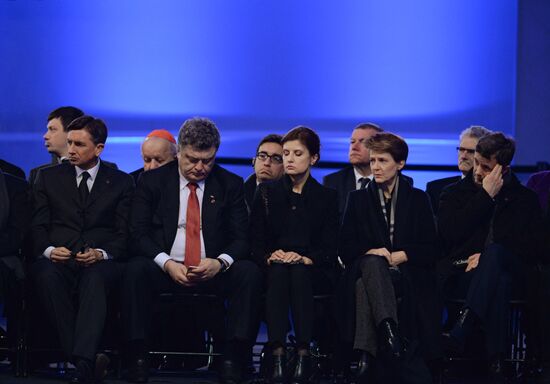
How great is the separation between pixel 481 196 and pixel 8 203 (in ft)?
8.31

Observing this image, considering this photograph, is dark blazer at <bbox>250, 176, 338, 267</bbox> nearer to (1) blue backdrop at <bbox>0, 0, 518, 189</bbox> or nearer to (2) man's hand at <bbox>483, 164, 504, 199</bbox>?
(2) man's hand at <bbox>483, 164, 504, 199</bbox>

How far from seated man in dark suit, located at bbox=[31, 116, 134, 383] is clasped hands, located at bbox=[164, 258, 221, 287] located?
0.95 feet

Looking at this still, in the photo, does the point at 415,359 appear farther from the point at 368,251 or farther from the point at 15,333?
the point at 15,333

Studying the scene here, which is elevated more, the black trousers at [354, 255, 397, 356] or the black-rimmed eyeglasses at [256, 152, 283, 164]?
the black-rimmed eyeglasses at [256, 152, 283, 164]

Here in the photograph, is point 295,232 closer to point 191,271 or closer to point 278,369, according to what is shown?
point 191,271

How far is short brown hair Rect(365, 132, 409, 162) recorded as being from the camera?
20.0ft

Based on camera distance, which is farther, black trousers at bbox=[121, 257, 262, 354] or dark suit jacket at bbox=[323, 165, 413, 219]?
dark suit jacket at bbox=[323, 165, 413, 219]

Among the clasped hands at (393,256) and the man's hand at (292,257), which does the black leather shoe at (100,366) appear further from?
the clasped hands at (393,256)

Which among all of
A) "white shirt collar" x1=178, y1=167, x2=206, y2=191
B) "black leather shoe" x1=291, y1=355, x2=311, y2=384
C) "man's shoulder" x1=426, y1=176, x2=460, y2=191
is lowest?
"black leather shoe" x1=291, y1=355, x2=311, y2=384

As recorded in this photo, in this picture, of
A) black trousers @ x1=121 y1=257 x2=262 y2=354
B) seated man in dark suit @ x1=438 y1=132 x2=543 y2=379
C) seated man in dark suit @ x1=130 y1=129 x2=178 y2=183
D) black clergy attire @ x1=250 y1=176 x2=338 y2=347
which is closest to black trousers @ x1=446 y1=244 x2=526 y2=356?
seated man in dark suit @ x1=438 y1=132 x2=543 y2=379

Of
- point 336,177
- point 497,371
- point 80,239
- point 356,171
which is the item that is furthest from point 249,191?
point 497,371

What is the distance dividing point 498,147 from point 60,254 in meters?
2.43

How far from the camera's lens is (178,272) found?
578 cm

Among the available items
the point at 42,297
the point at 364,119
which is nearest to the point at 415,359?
the point at 42,297
